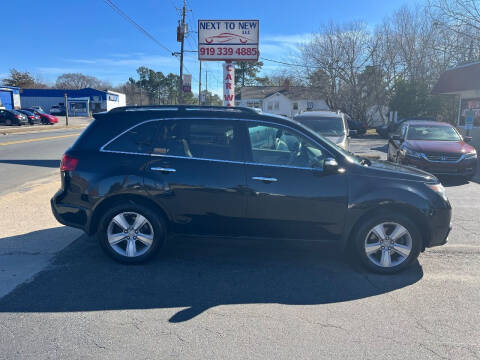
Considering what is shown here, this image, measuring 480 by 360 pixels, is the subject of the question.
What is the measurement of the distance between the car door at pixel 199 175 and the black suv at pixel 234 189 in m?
0.01

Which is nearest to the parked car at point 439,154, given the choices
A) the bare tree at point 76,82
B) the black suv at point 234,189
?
the black suv at point 234,189

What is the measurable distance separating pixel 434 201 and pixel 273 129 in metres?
2.01

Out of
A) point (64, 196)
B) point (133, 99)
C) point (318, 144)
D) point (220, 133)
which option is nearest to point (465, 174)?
point (318, 144)

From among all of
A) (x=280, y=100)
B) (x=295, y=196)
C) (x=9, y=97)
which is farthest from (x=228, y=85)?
(x=9, y=97)

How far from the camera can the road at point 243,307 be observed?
3109mm

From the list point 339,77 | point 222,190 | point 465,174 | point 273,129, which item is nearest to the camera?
point 222,190

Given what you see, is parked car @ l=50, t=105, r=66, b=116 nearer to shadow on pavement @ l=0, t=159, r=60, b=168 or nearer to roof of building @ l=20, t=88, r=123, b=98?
roof of building @ l=20, t=88, r=123, b=98

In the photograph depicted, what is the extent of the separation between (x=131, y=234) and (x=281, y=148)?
204cm

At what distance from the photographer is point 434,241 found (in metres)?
4.57

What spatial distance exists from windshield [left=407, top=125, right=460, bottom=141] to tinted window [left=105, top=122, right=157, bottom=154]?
938cm

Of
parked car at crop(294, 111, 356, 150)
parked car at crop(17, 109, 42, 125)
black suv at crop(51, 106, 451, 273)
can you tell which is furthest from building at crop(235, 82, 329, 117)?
black suv at crop(51, 106, 451, 273)

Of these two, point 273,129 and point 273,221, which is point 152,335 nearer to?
point 273,221

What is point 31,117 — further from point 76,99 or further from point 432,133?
point 432,133

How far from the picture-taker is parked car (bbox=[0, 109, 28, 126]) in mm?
38406
